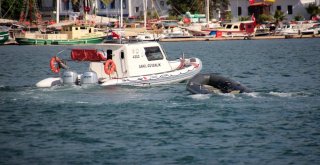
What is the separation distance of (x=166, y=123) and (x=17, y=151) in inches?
253

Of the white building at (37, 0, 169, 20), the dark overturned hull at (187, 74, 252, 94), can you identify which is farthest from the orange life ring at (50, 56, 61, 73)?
the white building at (37, 0, 169, 20)

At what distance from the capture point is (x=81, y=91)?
117 feet

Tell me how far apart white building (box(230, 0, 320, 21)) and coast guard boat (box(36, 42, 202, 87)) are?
78.7m

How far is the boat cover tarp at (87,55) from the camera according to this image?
1490 inches

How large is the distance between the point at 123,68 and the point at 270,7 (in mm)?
84361

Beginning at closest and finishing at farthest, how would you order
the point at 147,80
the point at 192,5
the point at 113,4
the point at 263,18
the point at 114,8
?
the point at 147,80 → the point at 263,18 → the point at 192,5 → the point at 114,8 → the point at 113,4

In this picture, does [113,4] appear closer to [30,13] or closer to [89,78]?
[30,13]

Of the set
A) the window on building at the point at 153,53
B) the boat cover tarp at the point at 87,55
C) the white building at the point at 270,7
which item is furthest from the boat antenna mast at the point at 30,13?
the window on building at the point at 153,53

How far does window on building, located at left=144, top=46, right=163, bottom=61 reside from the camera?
126 feet

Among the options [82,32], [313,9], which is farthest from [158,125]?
[313,9]

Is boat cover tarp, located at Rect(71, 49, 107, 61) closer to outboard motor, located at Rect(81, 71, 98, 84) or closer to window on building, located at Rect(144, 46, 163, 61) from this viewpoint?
outboard motor, located at Rect(81, 71, 98, 84)

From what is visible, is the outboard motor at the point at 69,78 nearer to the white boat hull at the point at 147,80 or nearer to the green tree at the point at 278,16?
the white boat hull at the point at 147,80

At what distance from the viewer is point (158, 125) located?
27406 mm

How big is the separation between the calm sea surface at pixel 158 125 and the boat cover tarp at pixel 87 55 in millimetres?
2404
